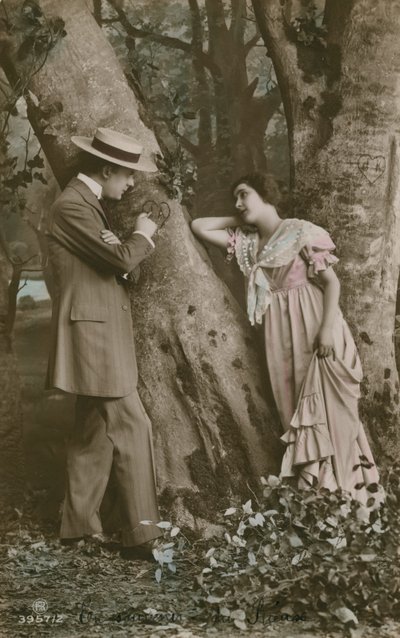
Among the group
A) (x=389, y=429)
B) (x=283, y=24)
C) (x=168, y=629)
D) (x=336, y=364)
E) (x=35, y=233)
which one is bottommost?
(x=168, y=629)

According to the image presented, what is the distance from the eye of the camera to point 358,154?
17.4ft

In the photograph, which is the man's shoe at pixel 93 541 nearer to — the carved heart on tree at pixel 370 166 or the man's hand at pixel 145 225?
the man's hand at pixel 145 225

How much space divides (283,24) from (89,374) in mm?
2414

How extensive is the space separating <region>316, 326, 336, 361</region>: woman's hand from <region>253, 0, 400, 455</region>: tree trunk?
28cm

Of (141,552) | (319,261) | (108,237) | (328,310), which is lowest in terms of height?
(141,552)

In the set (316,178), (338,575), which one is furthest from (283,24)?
(338,575)

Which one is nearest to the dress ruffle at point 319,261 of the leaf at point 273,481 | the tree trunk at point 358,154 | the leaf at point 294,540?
the tree trunk at point 358,154

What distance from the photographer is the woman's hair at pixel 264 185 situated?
5.17 meters

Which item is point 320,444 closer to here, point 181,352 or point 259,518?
point 259,518

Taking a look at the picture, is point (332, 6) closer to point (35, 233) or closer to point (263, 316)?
point (263, 316)

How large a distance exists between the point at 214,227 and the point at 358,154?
968 mm

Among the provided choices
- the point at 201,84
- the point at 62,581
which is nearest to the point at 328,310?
the point at 201,84

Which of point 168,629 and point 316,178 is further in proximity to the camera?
point 316,178

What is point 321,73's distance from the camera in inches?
212
